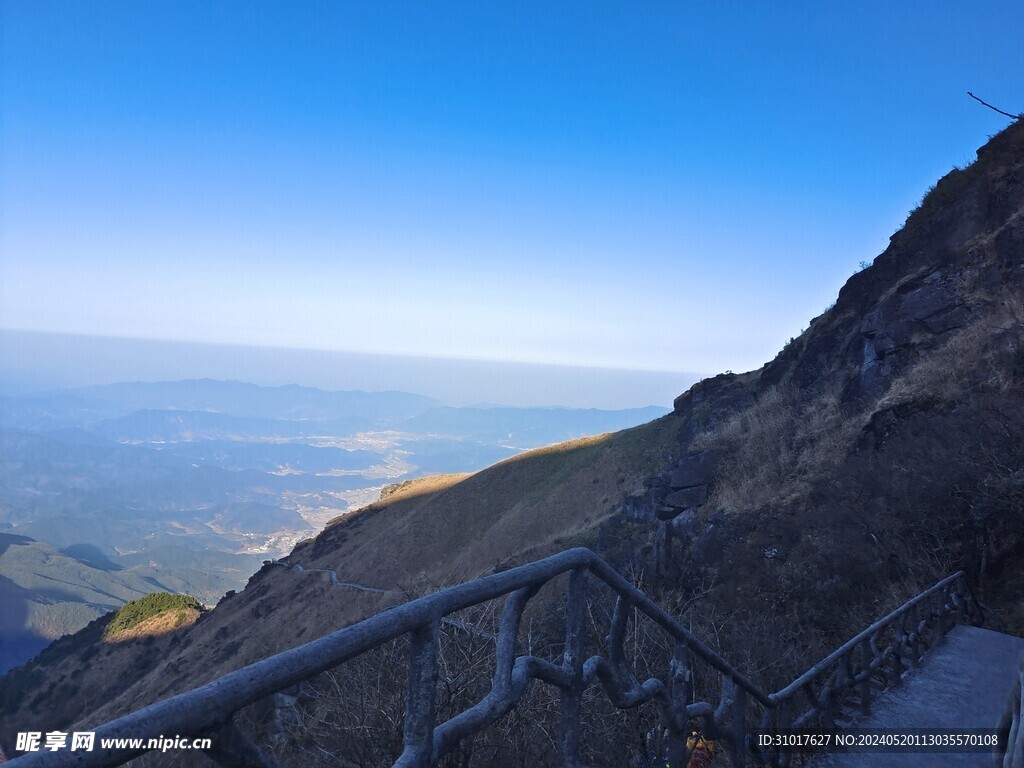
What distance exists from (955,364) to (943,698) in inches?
376

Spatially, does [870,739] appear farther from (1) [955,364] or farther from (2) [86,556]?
(2) [86,556]

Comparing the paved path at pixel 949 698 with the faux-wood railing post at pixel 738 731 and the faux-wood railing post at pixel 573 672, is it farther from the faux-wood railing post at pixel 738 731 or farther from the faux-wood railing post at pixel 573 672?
the faux-wood railing post at pixel 573 672

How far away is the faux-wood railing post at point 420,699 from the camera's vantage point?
1.67 m

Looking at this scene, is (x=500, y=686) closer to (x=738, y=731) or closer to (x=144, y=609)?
(x=738, y=731)

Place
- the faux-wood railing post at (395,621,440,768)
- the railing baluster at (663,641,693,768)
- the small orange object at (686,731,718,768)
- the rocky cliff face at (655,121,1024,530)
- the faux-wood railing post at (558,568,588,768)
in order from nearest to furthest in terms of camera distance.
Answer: the faux-wood railing post at (395,621,440,768) < the faux-wood railing post at (558,568,588,768) < the railing baluster at (663,641,693,768) < the small orange object at (686,731,718,768) < the rocky cliff face at (655,121,1024,530)

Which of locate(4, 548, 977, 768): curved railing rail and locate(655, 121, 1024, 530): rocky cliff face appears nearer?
locate(4, 548, 977, 768): curved railing rail

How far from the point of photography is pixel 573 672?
2.34 metres

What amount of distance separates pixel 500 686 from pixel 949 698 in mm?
4684

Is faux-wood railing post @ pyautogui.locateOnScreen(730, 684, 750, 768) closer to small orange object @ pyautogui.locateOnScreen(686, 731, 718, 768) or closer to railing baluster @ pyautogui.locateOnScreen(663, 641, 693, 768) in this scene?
small orange object @ pyautogui.locateOnScreen(686, 731, 718, 768)

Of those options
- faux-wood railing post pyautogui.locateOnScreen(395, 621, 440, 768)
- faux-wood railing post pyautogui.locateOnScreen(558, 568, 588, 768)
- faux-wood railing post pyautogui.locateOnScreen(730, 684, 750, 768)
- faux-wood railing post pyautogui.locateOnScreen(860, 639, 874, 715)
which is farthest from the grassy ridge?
faux-wood railing post pyautogui.locateOnScreen(395, 621, 440, 768)

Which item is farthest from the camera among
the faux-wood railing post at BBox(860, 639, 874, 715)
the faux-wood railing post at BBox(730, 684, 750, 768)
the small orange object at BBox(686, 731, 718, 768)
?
the faux-wood railing post at BBox(860, 639, 874, 715)

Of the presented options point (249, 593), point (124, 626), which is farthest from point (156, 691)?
point (124, 626)

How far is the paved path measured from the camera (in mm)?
3982

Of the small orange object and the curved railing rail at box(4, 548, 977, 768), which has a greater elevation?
the curved railing rail at box(4, 548, 977, 768)
